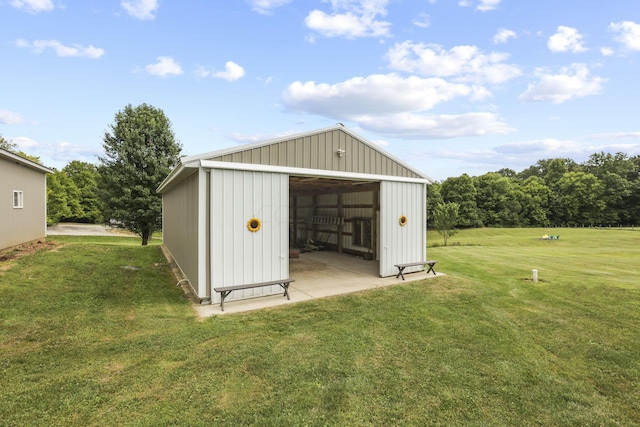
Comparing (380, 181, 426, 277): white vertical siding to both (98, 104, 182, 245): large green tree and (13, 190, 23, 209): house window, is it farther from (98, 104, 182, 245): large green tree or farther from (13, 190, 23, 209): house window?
(98, 104, 182, 245): large green tree

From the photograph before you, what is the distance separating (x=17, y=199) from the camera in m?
12.1

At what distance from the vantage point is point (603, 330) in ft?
18.7

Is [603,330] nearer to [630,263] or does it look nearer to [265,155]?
[265,155]

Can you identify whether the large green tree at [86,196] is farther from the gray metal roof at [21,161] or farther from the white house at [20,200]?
the gray metal roof at [21,161]

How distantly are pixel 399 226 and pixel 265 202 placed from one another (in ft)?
15.1

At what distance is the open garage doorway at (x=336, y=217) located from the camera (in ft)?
44.3

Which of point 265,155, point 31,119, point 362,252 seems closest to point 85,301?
point 265,155

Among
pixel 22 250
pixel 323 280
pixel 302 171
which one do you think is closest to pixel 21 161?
pixel 22 250

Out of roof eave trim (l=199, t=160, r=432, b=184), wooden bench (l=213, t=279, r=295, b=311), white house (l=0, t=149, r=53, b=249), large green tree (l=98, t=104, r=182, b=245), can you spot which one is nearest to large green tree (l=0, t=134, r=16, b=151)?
large green tree (l=98, t=104, r=182, b=245)

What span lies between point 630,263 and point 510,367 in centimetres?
1409

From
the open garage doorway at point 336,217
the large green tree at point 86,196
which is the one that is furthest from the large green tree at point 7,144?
the open garage doorway at point 336,217

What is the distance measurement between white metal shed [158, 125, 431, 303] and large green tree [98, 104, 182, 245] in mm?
11047

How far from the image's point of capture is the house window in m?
11.9

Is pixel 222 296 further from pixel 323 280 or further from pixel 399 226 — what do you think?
pixel 399 226
